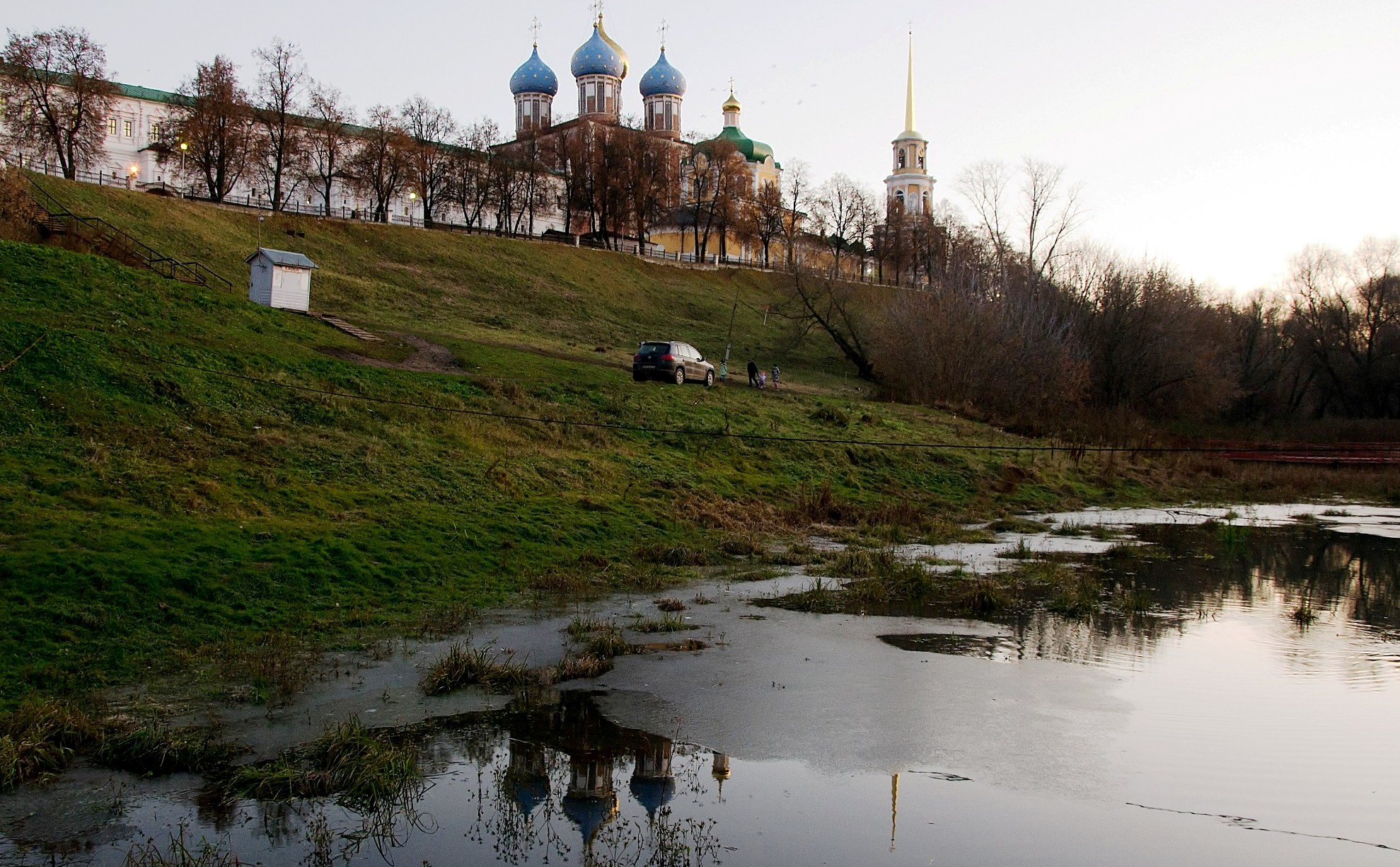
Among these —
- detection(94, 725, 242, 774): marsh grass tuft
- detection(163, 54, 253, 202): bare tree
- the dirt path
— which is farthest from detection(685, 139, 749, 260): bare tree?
detection(94, 725, 242, 774): marsh grass tuft

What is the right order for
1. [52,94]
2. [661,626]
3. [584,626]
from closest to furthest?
[584,626], [661,626], [52,94]

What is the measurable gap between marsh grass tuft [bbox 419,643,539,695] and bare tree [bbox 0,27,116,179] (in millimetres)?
52675

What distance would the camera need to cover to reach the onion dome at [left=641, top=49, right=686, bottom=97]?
9988cm

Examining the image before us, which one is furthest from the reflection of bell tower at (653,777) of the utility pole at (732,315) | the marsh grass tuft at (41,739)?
the utility pole at (732,315)

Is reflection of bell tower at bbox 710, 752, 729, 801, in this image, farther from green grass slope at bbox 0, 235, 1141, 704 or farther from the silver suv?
the silver suv

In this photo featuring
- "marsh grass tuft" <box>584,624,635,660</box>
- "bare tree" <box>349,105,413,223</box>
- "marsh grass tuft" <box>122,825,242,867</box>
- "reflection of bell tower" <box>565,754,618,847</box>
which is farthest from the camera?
"bare tree" <box>349,105,413,223</box>

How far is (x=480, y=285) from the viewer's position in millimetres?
57312

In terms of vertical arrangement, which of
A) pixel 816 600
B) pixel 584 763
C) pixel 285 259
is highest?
pixel 285 259

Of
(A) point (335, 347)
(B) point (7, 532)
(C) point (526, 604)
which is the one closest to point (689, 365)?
(A) point (335, 347)

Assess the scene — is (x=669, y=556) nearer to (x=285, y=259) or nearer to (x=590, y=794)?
(x=590, y=794)

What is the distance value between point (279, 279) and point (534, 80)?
7085 centimetres

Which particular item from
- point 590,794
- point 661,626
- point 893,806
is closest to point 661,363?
point 661,626

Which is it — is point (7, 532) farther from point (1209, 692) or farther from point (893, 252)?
point (893, 252)

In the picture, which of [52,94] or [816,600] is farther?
[52,94]
